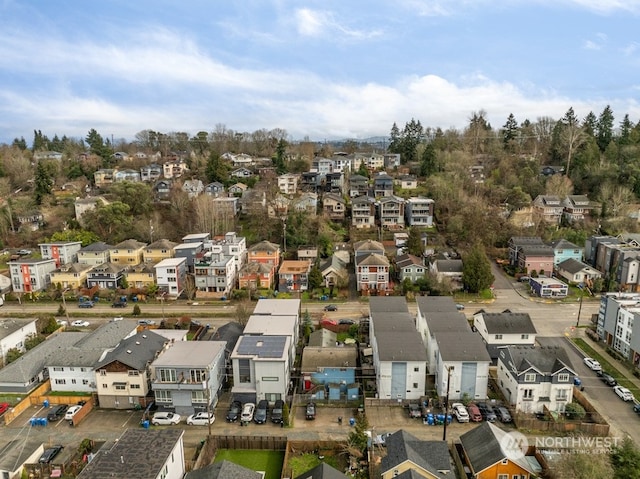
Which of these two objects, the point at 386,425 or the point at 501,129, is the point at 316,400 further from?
the point at 501,129

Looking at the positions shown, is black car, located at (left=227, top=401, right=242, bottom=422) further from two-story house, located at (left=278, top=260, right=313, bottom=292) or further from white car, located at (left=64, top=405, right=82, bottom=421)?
two-story house, located at (left=278, top=260, right=313, bottom=292)

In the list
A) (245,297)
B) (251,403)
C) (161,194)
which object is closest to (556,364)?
(251,403)

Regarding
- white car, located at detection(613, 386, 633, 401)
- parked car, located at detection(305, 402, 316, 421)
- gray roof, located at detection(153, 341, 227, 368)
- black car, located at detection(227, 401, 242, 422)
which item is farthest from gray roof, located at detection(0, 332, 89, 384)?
white car, located at detection(613, 386, 633, 401)

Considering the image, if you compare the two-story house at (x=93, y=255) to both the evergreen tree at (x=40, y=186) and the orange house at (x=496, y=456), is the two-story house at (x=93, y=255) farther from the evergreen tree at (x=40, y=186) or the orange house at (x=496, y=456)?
the orange house at (x=496, y=456)

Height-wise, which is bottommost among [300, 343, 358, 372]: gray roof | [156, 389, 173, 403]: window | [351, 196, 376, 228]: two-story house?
[156, 389, 173, 403]: window

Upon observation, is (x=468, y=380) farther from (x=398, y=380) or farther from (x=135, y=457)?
(x=135, y=457)

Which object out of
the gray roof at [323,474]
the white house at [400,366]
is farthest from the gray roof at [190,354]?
the white house at [400,366]
